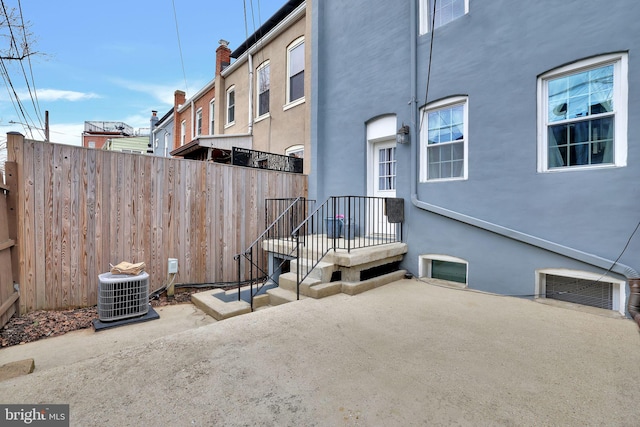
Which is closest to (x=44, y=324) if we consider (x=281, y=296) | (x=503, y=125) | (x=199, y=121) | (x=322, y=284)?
(x=281, y=296)

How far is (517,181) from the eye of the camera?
453 cm

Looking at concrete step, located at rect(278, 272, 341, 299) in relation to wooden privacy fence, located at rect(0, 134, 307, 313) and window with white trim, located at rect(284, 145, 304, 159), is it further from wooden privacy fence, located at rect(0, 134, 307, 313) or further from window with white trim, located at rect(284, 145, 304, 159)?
window with white trim, located at rect(284, 145, 304, 159)

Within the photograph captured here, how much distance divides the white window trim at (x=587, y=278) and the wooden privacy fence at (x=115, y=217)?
200 inches

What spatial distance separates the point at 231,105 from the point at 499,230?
1103 cm

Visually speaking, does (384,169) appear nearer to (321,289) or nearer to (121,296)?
(321,289)

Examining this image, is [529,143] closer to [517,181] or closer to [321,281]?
→ [517,181]

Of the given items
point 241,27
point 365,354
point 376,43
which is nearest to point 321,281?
point 365,354

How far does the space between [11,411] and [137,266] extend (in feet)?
8.88

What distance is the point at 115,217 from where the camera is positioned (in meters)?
4.85

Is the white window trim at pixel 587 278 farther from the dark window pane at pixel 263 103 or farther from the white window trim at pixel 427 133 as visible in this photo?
the dark window pane at pixel 263 103

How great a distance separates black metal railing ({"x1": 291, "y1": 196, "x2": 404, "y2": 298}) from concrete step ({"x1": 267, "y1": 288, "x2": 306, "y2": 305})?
208 millimetres

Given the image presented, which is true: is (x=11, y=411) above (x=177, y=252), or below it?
below

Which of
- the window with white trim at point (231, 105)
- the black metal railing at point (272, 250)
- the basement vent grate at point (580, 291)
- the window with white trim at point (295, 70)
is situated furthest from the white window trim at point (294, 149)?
the basement vent grate at point (580, 291)

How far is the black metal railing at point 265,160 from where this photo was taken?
24.1 feet
